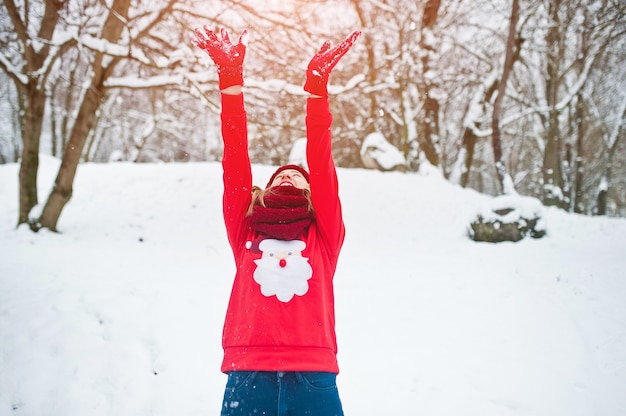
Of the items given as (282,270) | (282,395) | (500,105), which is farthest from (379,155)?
(282,395)

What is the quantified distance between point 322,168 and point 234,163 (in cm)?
45

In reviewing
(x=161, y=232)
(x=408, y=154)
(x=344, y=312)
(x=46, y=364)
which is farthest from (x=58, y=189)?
(x=408, y=154)

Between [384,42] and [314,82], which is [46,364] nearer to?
[314,82]

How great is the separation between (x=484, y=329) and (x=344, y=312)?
147 centimetres

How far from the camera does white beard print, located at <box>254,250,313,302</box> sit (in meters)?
1.78

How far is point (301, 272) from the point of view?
5.97 ft

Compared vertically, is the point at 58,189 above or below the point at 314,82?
below

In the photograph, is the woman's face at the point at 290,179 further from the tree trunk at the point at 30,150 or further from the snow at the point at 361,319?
the tree trunk at the point at 30,150

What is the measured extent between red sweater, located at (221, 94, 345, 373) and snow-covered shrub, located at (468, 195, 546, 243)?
5.89m

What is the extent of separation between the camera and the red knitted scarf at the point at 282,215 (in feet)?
6.16

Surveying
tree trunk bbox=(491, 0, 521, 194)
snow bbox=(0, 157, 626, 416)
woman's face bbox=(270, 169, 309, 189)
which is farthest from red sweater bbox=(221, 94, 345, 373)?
tree trunk bbox=(491, 0, 521, 194)

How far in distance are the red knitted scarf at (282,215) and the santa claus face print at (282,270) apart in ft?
0.18

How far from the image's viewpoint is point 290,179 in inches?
84.6

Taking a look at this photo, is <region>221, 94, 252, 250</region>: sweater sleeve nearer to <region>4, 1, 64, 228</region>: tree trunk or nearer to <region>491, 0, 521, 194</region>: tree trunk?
<region>4, 1, 64, 228</region>: tree trunk
